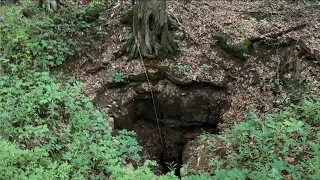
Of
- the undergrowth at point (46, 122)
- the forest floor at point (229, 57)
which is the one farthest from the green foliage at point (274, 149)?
the undergrowth at point (46, 122)

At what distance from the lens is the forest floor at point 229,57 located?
6855 mm

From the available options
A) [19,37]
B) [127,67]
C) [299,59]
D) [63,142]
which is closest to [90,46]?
[127,67]

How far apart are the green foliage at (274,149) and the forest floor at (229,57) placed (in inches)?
47.7

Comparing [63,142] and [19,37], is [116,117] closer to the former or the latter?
[63,142]

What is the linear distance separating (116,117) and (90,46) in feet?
7.46

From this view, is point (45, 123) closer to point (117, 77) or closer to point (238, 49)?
point (117, 77)

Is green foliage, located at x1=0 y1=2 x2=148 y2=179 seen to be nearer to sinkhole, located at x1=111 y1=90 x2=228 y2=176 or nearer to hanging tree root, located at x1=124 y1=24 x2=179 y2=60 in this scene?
hanging tree root, located at x1=124 y1=24 x2=179 y2=60

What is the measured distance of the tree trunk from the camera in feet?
25.4

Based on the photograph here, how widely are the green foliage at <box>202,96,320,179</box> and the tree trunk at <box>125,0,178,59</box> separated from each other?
10.6ft

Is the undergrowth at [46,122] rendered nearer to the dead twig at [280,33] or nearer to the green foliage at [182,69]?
the green foliage at [182,69]

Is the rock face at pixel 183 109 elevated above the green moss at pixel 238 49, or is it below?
below

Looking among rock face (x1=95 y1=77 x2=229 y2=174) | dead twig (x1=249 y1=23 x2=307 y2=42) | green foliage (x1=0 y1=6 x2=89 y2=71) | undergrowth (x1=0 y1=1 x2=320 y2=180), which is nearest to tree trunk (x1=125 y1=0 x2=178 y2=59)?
rock face (x1=95 y1=77 x2=229 y2=174)

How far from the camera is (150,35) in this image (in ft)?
25.7

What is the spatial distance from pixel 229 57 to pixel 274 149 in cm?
364
